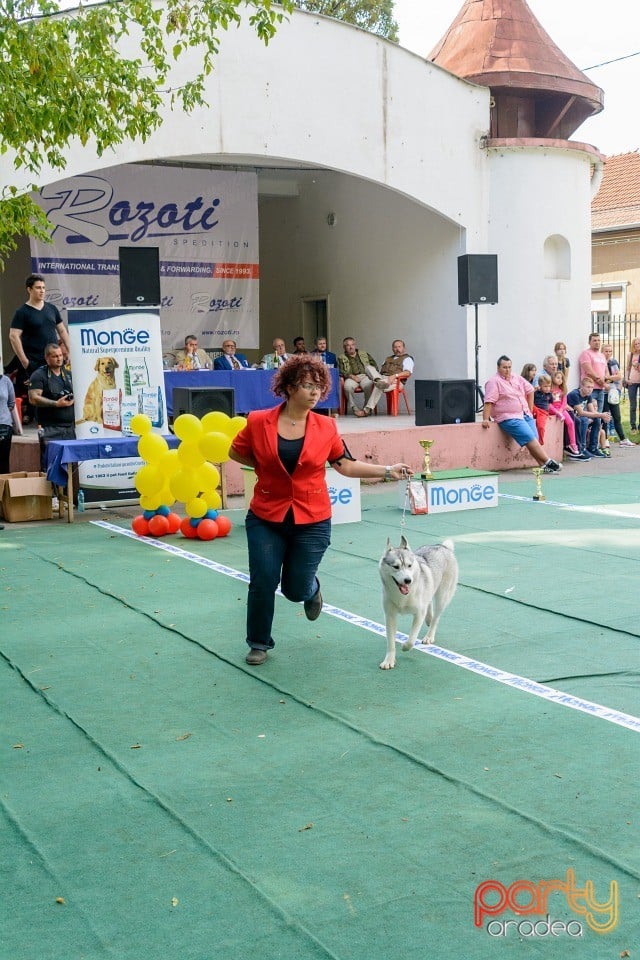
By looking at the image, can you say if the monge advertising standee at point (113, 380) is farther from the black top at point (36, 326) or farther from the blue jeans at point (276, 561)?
the blue jeans at point (276, 561)

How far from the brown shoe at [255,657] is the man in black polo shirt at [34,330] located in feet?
24.7

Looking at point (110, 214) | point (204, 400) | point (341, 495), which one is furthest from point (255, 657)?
point (110, 214)

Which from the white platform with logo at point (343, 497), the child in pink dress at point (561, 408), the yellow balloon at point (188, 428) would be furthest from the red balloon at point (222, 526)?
the child in pink dress at point (561, 408)

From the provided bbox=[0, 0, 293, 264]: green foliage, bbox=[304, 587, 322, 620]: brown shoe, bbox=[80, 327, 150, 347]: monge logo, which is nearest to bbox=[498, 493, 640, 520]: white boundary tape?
bbox=[80, 327, 150, 347]: monge logo

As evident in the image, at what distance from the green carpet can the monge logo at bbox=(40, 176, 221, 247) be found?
12227mm

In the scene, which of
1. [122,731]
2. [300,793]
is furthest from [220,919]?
[122,731]

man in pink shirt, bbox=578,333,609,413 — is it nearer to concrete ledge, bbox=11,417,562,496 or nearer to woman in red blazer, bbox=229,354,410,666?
concrete ledge, bbox=11,417,562,496

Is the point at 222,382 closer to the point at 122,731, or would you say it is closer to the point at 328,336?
the point at 328,336

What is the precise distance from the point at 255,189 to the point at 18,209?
12618mm

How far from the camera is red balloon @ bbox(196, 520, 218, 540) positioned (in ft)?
34.0

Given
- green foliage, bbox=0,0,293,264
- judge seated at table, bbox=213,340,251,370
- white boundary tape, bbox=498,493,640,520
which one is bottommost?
white boundary tape, bbox=498,493,640,520

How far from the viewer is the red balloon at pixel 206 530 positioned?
10.4 meters

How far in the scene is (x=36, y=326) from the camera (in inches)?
515

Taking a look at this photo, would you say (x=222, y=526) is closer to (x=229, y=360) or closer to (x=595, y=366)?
(x=229, y=360)
